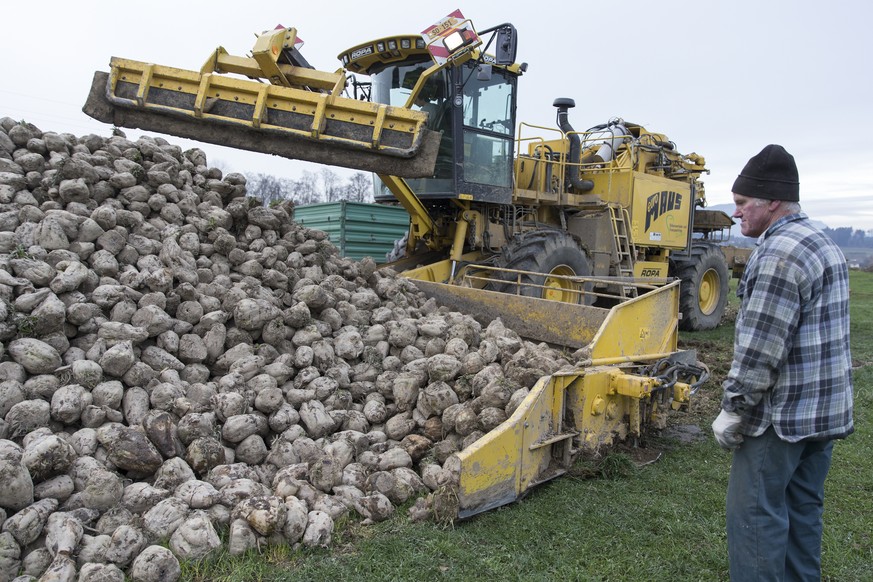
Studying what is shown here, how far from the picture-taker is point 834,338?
2.32 meters

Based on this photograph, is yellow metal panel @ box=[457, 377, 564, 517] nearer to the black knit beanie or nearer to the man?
the man

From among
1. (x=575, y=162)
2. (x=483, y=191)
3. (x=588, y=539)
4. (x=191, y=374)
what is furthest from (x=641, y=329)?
(x=575, y=162)

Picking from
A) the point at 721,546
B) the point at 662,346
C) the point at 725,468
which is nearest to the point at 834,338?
the point at 721,546

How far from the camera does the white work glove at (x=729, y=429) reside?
7.78ft

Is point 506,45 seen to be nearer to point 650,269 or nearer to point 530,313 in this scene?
point 530,313

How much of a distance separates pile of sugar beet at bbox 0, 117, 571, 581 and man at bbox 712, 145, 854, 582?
1380mm

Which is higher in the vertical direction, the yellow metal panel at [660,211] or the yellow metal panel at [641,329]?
the yellow metal panel at [660,211]

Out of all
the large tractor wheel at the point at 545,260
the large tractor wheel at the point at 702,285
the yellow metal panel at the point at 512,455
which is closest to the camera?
the yellow metal panel at the point at 512,455

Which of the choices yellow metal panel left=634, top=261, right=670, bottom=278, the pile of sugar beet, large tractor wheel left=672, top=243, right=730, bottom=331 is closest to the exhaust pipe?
yellow metal panel left=634, top=261, right=670, bottom=278

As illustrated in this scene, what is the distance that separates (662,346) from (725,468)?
1.27m

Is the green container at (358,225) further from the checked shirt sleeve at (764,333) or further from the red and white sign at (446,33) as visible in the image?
the checked shirt sleeve at (764,333)

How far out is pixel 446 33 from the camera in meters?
5.57

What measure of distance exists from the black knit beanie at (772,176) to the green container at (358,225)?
1048cm

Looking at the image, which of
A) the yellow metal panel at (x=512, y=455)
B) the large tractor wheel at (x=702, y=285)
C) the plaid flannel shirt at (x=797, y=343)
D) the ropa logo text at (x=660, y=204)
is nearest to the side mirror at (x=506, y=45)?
the yellow metal panel at (x=512, y=455)
